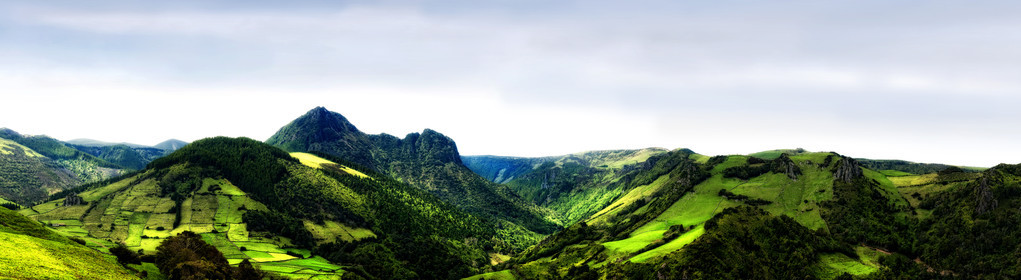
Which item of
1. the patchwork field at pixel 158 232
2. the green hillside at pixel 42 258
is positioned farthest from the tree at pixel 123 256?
the patchwork field at pixel 158 232

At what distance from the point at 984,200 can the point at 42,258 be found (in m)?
226

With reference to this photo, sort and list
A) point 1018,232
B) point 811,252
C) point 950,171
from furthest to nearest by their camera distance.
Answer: point 950,171, point 811,252, point 1018,232

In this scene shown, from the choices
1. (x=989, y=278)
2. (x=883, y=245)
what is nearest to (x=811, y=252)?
(x=883, y=245)

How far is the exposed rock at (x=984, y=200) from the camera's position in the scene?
11406cm

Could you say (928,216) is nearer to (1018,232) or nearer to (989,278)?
(1018,232)

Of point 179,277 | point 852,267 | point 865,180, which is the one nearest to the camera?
point 179,277

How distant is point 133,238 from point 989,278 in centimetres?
29981

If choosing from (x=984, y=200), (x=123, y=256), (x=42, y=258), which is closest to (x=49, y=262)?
(x=42, y=258)

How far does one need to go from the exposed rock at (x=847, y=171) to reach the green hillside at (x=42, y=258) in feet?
800

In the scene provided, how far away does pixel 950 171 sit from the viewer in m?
153

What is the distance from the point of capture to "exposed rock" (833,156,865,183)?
169 metres

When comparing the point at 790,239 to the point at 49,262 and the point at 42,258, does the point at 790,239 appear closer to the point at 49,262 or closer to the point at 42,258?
the point at 49,262

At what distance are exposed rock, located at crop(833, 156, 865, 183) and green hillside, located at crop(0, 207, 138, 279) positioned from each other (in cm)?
24373

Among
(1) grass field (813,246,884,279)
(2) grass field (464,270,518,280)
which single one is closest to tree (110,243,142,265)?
(2) grass field (464,270,518,280)
